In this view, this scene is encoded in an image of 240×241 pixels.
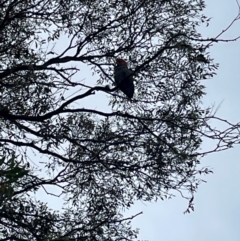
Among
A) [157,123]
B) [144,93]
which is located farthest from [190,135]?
[144,93]

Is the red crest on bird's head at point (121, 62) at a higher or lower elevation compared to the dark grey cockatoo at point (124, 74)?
higher

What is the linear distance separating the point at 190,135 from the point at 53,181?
1826 mm

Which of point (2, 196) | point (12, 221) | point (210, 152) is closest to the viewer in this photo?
point (2, 196)

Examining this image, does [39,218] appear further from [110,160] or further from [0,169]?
[0,169]

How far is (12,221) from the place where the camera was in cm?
780

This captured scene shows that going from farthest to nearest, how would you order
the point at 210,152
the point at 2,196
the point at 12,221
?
the point at 12,221
the point at 210,152
the point at 2,196

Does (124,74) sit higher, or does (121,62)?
(121,62)

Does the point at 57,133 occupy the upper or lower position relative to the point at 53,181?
upper

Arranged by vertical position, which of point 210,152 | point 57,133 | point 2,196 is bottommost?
point 2,196

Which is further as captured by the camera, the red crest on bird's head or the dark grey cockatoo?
the red crest on bird's head

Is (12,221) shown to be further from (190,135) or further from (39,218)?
(190,135)

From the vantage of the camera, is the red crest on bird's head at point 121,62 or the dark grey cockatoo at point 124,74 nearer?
the dark grey cockatoo at point 124,74

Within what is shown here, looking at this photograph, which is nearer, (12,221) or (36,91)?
(12,221)

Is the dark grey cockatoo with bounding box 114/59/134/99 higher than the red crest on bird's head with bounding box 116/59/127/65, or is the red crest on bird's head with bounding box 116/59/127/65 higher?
the red crest on bird's head with bounding box 116/59/127/65
